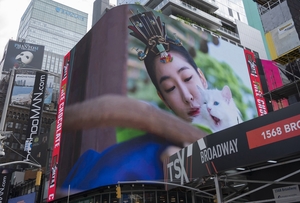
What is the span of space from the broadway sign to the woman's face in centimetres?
1870

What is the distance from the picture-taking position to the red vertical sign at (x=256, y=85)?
45156 mm

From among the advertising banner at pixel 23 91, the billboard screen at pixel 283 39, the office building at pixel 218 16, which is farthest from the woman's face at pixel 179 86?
the advertising banner at pixel 23 91

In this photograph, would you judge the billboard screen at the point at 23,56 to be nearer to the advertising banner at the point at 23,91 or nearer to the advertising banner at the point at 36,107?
the advertising banner at the point at 23,91

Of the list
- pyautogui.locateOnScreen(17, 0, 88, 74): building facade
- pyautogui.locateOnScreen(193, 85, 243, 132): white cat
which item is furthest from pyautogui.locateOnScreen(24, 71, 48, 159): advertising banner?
pyautogui.locateOnScreen(17, 0, 88, 74): building facade

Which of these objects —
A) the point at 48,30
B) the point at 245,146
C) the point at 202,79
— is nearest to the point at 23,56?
the point at 202,79

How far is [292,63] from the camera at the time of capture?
93.2 feet

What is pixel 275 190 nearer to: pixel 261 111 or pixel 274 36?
pixel 274 36

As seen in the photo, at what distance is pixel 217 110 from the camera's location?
38.2m

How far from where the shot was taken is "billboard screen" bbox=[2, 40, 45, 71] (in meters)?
99.8

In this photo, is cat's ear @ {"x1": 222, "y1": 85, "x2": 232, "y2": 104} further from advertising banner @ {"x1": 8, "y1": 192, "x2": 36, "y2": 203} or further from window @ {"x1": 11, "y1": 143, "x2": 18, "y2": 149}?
window @ {"x1": 11, "y1": 143, "x2": 18, "y2": 149}

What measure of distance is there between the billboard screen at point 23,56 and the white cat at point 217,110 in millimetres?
76772

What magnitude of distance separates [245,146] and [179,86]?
23663mm

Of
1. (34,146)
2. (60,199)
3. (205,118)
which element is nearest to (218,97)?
(205,118)

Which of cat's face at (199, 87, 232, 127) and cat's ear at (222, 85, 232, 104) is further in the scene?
cat's ear at (222, 85, 232, 104)
